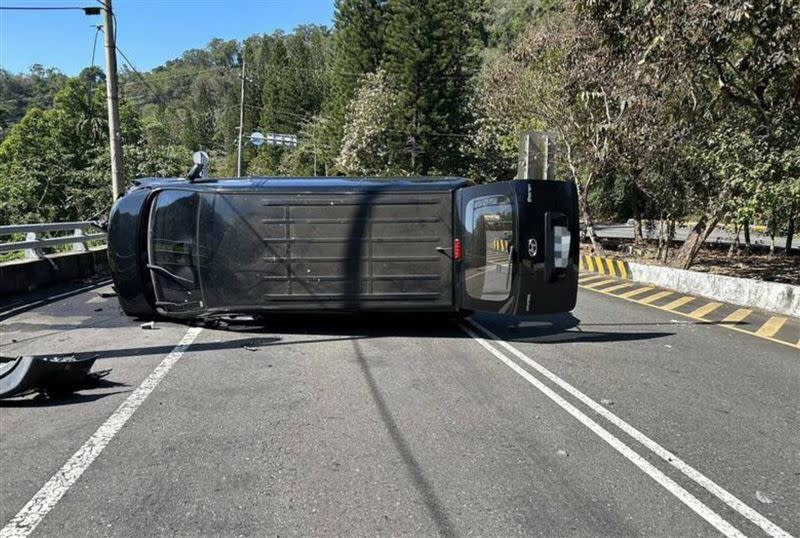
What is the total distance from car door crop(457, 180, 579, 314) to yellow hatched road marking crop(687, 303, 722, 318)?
4.31m

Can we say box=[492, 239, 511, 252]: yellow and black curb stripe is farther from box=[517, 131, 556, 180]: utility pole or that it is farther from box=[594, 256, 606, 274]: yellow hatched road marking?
box=[594, 256, 606, 274]: yellow hatched road marking

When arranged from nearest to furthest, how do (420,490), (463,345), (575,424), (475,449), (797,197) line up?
1. (420,490)
2. (475,449)
3. (575,424)
4. (463,345)
5. (797,197)

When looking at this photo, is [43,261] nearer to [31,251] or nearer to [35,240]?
[31,251]

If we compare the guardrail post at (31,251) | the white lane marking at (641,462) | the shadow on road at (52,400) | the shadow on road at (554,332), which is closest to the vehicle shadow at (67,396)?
the shadow on road at (52,400)

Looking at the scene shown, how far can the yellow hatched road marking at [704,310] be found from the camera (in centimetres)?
1053

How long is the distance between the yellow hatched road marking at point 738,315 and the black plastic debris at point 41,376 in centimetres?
974

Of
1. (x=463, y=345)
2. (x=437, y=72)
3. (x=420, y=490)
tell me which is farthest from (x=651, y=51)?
(x=437, y=72)

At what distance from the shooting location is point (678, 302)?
12.0m

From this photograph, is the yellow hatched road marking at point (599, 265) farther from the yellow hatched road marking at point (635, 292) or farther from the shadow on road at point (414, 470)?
the shadow on road at point (414, 470)

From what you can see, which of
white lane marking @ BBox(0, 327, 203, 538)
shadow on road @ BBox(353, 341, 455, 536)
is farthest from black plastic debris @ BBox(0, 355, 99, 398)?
shadow on road @ BBox(353, 341, 455, 536)

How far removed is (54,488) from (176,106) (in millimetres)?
140924

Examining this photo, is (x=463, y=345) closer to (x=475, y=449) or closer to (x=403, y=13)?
(x=475, y=449)

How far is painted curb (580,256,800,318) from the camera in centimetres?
1088

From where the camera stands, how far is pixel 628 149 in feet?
61.6
